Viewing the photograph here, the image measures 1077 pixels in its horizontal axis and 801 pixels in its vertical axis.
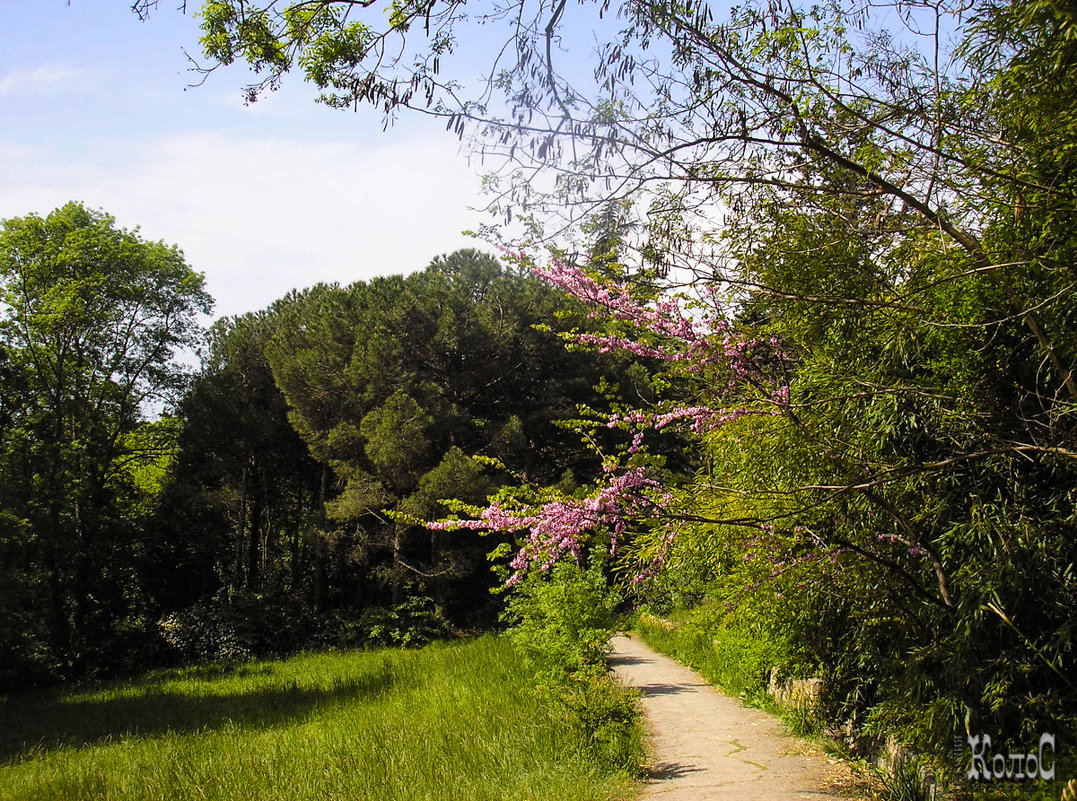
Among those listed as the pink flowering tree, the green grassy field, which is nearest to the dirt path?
the green grassy field

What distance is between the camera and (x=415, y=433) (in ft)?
58.0

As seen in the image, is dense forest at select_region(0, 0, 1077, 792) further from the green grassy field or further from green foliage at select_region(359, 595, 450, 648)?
green foliage at select_region(359, 595, 450, 648)

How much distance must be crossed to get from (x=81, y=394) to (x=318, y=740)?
15193 mm

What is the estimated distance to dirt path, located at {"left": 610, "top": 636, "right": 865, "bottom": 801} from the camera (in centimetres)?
494

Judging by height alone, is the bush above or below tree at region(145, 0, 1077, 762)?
below

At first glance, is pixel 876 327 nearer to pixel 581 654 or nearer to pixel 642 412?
pixel 642 412

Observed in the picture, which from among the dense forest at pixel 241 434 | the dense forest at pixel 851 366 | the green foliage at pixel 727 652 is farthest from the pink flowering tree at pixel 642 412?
the dense forest at pixel 241 434

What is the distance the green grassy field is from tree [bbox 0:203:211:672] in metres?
3.67

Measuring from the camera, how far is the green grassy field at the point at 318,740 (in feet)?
19.2

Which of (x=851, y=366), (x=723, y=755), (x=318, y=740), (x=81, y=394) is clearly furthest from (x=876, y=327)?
(x=81, y=394)

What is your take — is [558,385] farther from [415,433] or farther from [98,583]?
[98,583]

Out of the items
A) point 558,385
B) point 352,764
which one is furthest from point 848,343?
point 558,385

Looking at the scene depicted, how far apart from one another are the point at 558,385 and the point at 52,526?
12041 millimetres

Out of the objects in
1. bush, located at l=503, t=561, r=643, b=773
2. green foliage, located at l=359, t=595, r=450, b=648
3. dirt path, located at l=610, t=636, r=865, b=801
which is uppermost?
bush, located at l=503, t=561, r=643, b=773
